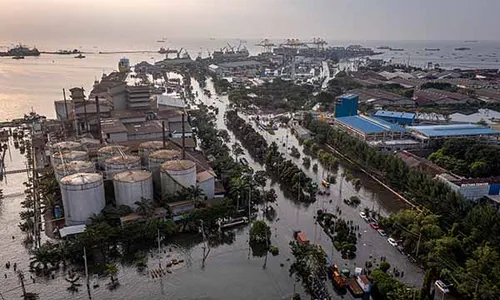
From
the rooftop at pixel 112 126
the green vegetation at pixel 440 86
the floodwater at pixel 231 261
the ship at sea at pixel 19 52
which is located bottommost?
the floodwater at pixel 231 261

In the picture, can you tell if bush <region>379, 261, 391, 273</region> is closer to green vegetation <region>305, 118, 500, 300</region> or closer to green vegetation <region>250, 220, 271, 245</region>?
green vegetation <region>305, 118, 500, 300</region>

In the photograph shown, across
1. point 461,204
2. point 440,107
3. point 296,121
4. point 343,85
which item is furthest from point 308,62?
point 461,204

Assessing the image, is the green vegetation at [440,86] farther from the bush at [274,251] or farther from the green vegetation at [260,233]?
the bush at [274,251]

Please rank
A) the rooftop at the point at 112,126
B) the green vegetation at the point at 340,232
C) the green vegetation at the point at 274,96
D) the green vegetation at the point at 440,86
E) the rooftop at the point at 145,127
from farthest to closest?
the green vegetation at the point at 440,86 < the green vegetation at the point at 274,96 < the rooftop at the point at 145,127 < the rooftop at the point at 112,126 < the green vegetation at the point at 340,232

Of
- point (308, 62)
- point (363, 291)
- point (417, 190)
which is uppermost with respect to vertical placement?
point (308, 62)

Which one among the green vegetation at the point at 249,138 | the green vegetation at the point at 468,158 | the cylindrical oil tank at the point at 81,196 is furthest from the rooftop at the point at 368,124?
the cylindrical oil tank at the point at 81,196

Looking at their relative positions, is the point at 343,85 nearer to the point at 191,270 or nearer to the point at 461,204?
the point at 461,204

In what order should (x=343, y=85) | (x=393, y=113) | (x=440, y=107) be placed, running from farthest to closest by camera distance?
(x=343, y=85), (x=440, y=107), (x=393, y=113)
